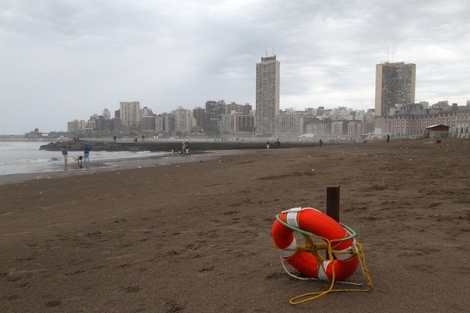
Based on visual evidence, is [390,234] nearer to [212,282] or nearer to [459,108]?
[212,282]

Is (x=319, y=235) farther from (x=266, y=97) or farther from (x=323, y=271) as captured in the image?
(x=266, y=97)

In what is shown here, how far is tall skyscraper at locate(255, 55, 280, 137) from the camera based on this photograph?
628 ft

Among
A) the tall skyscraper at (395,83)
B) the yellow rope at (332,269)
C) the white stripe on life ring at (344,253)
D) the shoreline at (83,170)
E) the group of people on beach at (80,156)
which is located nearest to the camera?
the yellow rope at (332,269)

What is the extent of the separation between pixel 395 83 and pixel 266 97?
217ft

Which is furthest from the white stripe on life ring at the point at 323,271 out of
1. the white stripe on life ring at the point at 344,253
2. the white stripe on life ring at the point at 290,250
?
the white stripe on life ring at the point at 290,250

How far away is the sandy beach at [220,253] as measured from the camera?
3327mm

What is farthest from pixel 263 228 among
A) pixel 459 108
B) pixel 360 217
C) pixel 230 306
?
pixel 459 108

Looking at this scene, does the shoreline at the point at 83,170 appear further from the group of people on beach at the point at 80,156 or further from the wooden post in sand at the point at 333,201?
the wooden post in sand at the point at 333,201

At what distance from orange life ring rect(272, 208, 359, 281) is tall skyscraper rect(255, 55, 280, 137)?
18957 cm

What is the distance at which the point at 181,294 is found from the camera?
11.6ft

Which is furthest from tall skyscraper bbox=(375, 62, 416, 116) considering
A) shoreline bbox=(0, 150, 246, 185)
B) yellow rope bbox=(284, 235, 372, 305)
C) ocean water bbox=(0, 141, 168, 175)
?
yellow rope bbox=(284, 235, 372, 305)

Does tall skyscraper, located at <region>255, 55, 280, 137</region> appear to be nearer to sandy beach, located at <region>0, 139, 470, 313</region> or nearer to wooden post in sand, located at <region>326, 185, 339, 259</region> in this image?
sandy beach, located at <region>0, 139, 470, 313</region>

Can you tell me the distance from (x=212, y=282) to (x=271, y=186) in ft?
22.7

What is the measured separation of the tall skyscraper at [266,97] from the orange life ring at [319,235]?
190m
